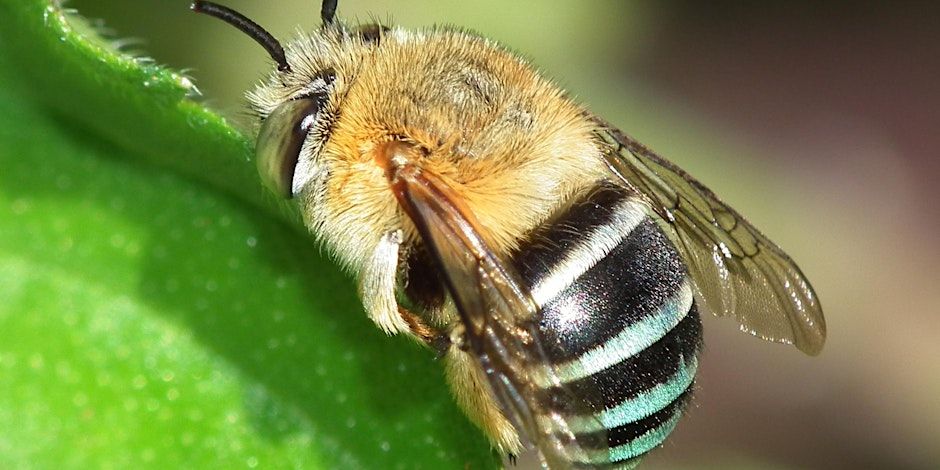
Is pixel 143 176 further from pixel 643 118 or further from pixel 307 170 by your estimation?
pixel 643 118

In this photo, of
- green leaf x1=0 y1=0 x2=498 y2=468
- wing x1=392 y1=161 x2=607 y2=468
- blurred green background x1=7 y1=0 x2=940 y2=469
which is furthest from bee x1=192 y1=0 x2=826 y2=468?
blurred green background x1=7 y1=0 x2=940 y2=469

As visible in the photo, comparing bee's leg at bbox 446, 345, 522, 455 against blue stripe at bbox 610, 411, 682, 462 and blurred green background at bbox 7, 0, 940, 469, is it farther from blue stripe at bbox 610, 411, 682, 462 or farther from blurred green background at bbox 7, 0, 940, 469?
blurred green background at bbox 7, 0, 940, 469

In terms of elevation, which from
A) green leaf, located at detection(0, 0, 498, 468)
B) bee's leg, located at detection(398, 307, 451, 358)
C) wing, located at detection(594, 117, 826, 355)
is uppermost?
wing, located at detection(594, 117, 826, 355)

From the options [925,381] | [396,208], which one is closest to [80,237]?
[396,208]

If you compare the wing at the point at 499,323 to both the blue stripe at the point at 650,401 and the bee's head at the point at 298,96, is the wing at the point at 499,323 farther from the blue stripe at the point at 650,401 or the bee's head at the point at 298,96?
the bee's head at the point at 298,96

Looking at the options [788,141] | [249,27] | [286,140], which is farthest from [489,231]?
[788,141]

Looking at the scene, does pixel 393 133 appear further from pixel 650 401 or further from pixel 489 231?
pixel 650 401
